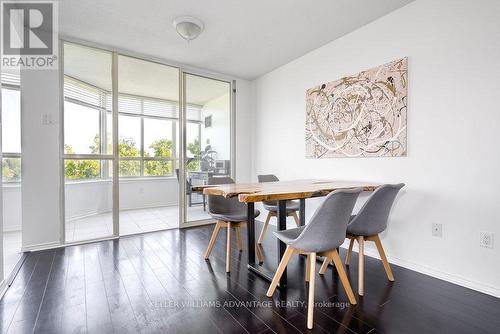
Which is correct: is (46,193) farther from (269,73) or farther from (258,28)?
(269,73)

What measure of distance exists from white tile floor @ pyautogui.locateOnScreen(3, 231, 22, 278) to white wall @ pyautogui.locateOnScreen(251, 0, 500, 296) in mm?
3667

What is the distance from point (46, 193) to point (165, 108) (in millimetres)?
3657

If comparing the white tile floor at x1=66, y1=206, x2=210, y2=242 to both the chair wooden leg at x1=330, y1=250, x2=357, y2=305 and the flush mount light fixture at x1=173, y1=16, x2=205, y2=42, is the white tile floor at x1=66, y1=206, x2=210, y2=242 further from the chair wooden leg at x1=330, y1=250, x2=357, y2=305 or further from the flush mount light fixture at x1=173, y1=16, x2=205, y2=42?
the chair wooden leg at x1=330, y1=250, x2=357, y2=305

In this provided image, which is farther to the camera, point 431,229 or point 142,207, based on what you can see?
point 142,207

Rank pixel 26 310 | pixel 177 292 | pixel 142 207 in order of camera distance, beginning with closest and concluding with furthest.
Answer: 1. pixel 26 310
2. pixel 177 292
3. pixel 142 207

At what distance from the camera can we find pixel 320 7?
2.45m

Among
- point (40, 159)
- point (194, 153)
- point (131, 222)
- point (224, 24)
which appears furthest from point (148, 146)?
point (224, 24)

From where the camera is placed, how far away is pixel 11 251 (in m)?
2.82

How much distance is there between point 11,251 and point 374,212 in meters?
3.88

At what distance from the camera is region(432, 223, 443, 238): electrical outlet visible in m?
2.18

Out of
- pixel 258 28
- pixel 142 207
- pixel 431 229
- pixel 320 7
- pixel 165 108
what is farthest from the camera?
pixel 165 108

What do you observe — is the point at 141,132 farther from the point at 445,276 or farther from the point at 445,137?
the point at 445,276

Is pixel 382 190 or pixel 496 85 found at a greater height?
pixel 496 85

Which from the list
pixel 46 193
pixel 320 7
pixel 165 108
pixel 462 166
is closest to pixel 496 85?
pixel 462 166
